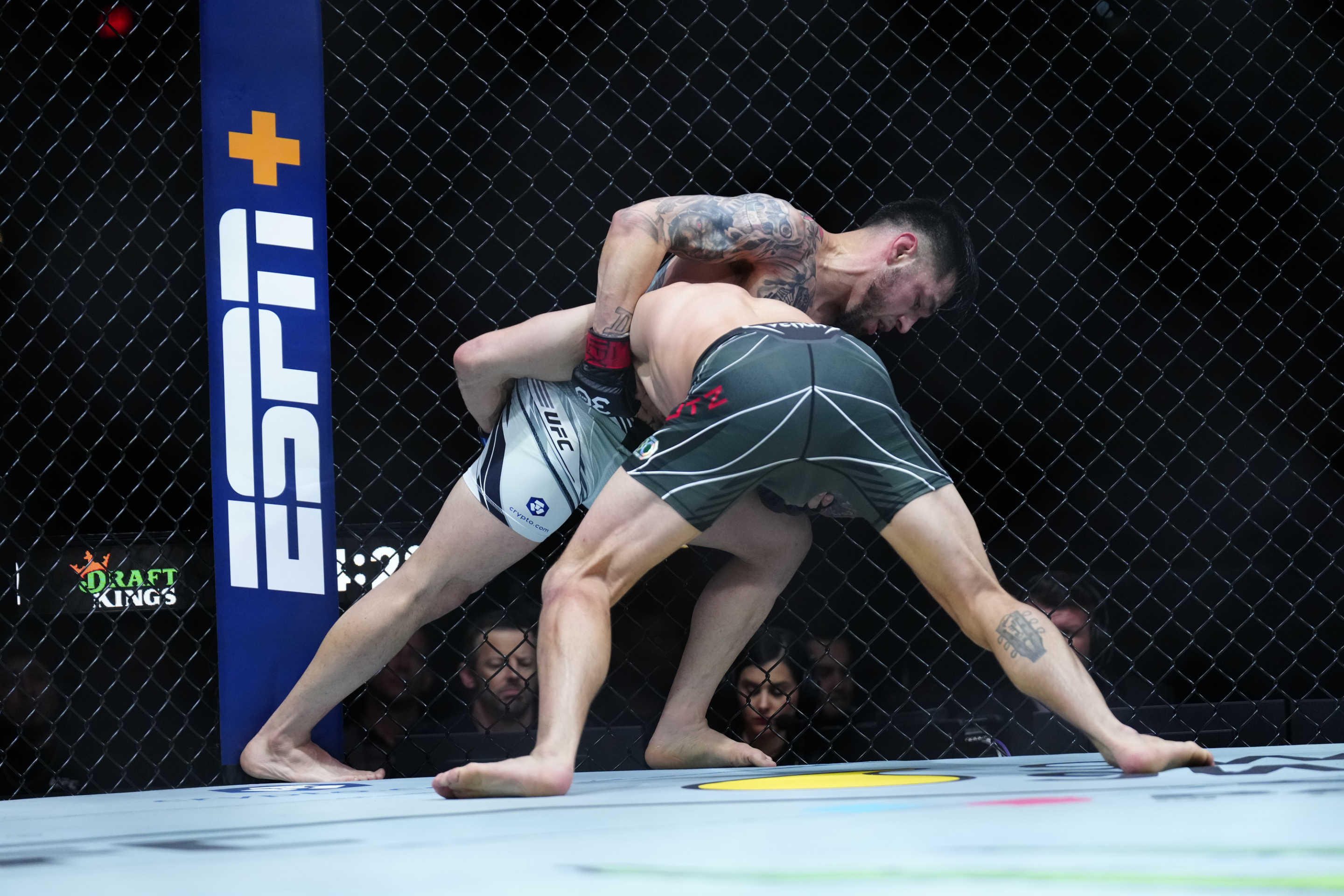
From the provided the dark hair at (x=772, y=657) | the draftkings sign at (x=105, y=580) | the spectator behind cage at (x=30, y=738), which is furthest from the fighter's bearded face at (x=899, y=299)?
the draftkings sign at (x=105, y=580)

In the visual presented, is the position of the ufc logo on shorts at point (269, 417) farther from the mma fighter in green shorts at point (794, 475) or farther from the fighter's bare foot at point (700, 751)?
the mma fighter in green shorts at point (794, 475)

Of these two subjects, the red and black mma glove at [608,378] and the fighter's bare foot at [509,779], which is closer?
the fighter's bare foot at [509,779]

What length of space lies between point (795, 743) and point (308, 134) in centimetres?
164

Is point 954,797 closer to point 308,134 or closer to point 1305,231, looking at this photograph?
point 308,134

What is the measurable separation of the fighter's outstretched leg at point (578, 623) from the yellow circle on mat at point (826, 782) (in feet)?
0.62

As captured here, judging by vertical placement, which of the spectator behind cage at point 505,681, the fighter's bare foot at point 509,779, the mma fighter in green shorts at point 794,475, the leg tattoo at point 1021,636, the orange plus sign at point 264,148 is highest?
the orange plus sign at point 264,148

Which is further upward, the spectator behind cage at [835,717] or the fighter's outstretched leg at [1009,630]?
the fighter's outstretched leg at [1009,630]

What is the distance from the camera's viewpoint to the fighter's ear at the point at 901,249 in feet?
5.24

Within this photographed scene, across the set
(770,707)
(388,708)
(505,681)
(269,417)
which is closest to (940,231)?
(269,417)

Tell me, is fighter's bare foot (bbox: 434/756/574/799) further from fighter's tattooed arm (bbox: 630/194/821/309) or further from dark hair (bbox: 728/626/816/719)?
dark hair (bbox: 728/626/816/719)

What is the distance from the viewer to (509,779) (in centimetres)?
101

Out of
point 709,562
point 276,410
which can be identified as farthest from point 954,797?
point 709,562

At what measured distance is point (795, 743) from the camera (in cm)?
257

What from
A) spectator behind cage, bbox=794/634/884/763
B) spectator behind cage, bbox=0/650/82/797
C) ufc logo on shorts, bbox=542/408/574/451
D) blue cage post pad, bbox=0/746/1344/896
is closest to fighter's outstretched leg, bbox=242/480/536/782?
ufc logo on shorts, bbox=542/408/574/451
